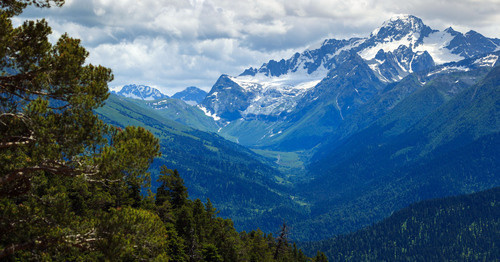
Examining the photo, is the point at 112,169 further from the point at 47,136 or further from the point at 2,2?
the point at 2,2

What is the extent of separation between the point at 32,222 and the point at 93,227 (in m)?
3.50

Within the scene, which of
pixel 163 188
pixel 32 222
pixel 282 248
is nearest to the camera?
pixel 32 222

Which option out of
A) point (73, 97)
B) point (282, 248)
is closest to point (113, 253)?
point (73, 97)

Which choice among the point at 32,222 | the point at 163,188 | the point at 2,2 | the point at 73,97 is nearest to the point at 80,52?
the point at 73,97

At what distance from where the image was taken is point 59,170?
24.8m

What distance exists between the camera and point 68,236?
78.5ft

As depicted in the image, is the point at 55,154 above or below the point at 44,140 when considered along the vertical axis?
below

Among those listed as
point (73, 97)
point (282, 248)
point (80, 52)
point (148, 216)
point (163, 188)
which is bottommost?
point (282, 248)

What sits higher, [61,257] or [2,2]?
[2,2]

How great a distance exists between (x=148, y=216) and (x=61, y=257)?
19.2 ft

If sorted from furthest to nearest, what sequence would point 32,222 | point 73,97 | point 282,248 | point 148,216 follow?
1. point 282,248
2. point 148,216
3. point 73,97
4. point 32,222

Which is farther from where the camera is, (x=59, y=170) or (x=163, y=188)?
(x=163, y=188)

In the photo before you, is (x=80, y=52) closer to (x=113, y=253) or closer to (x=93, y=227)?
(x=93, y=227)

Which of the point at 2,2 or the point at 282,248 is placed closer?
the point at 2,2
